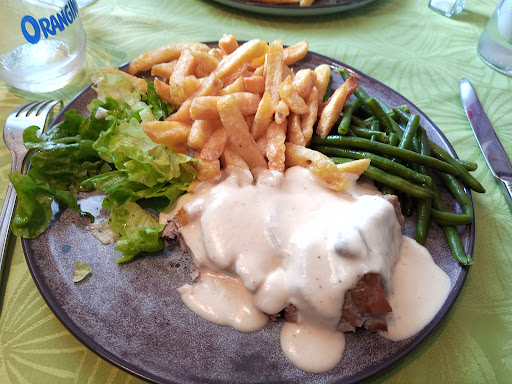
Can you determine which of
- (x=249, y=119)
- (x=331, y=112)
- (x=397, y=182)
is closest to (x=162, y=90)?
(x=249, y=119)

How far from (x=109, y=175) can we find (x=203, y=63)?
41.5 inches

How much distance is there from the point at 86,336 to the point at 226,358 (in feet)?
2.17

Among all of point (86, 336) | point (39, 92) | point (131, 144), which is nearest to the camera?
point (86, 336)

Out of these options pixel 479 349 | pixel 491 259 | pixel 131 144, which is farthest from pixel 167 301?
pixel 491 259

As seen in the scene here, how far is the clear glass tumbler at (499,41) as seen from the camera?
3516 millimetres

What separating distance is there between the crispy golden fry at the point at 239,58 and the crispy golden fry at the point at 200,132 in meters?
0.44

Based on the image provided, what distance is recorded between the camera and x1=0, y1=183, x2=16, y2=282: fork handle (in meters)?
2.12

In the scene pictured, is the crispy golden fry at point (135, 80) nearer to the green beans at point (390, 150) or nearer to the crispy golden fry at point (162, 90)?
the crispy golden fry at point (162, 90)

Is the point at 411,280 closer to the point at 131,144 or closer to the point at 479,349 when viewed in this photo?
the point at 479,349

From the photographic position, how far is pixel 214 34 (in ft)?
13.2

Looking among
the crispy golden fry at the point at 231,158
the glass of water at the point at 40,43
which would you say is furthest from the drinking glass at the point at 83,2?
the crispy golden fry at the point at 231,158

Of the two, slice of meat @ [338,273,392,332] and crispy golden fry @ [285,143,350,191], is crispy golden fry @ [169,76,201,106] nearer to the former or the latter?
crispy golden fry @ [285,143,350,191]

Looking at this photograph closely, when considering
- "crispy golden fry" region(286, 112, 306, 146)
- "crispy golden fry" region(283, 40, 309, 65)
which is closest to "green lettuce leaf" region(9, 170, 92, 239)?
"crispy golden fry" region(286, 112, 306, 146)

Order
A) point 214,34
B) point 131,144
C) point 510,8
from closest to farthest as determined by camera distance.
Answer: point 131,144 → point 510,8 → point 214,34
